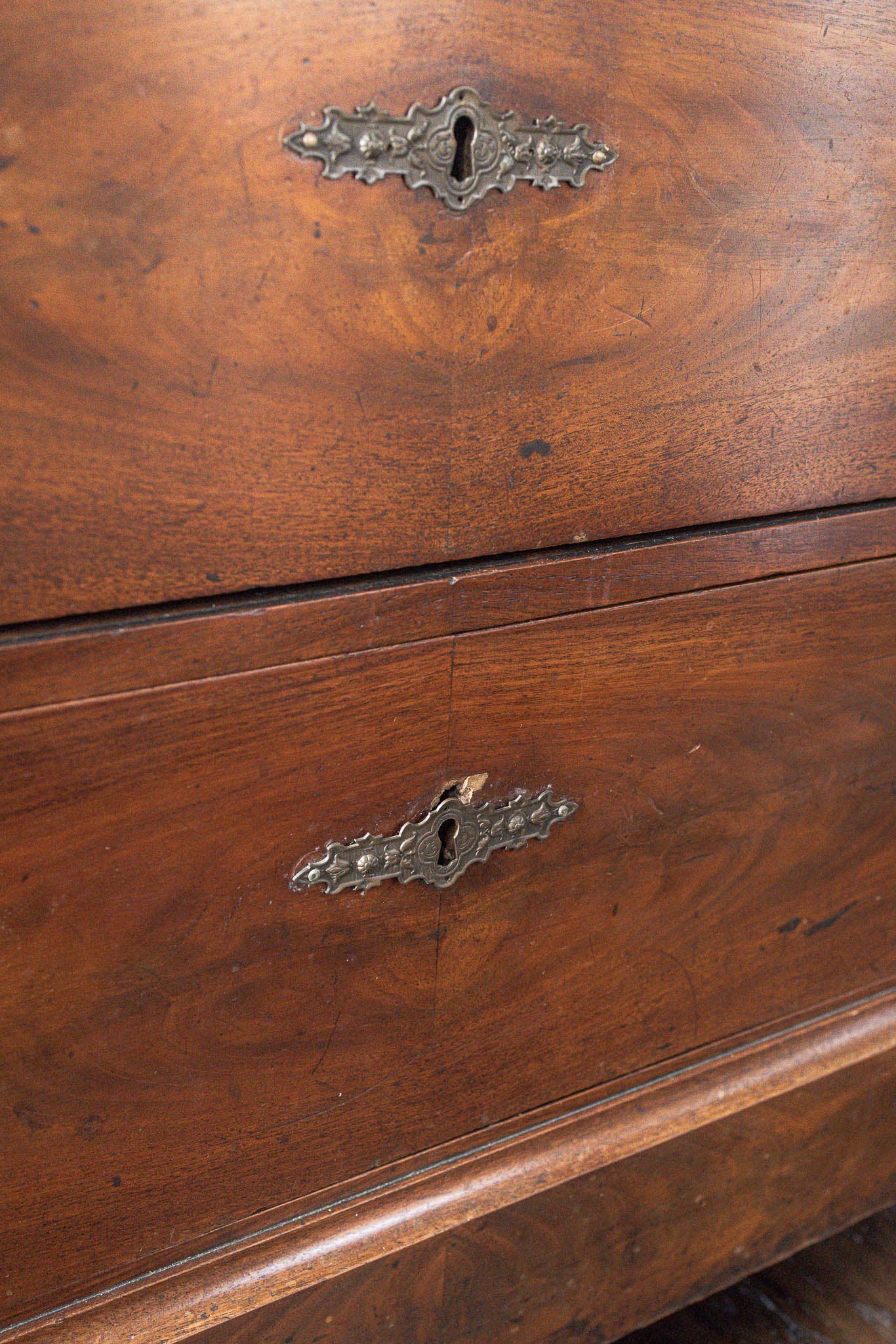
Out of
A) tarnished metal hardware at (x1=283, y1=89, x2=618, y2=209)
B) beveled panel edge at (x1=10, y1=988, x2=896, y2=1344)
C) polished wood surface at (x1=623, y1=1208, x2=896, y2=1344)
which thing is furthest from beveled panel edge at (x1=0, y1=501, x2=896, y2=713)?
polished wood surface at (x1=623, y1=1208, x2=896, y2=1344)

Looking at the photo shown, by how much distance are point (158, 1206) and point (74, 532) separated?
33 centimetres

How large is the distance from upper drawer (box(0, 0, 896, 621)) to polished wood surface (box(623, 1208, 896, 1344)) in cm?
62

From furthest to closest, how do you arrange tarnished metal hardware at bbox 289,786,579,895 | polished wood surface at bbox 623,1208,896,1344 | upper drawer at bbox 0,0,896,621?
polished wood surface at bbox 623,1208,896,1344
tarnished metal hardware at bbox 289,786,579,895
upper drawer at bbox 0,0,896,621

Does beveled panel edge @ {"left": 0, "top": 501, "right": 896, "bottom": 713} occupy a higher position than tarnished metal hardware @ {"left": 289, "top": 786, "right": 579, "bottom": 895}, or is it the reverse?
beveled panel edge @ {"left": 0, "top": 501, "right": 896, "bottom": 713}

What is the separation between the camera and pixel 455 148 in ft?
1.46

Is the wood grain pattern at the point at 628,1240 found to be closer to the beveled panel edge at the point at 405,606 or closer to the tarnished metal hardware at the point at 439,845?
the tarnished metal hardware at the point at 439,845

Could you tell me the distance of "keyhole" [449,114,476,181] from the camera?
444 mm

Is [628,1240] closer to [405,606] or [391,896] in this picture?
[391,896]

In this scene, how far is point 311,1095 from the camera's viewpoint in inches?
22.6

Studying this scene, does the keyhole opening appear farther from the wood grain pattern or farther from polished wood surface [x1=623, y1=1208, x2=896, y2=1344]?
polished wood surface [x1=623, y1=1208, x2=896, y2=1344]

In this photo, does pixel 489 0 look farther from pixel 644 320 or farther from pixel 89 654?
pixel 89 654

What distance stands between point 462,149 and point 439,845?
31cm

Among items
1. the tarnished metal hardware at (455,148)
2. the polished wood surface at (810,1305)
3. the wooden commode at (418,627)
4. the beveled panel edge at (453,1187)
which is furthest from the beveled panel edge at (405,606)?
the polished wood surface at (810,1305)

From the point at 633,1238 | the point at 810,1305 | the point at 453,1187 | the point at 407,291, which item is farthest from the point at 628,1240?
the point at 407,291
